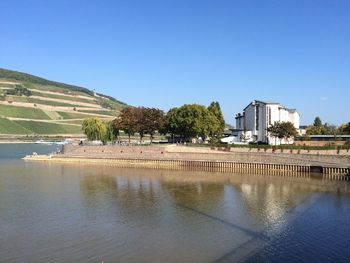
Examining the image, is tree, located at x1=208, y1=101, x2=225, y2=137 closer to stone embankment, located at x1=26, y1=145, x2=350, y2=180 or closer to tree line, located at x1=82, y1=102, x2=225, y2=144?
tree line, located at x1=82, y1=102, x2=225, y2=144

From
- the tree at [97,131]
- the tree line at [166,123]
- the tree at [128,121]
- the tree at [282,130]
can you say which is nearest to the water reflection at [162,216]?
the tree at [282,130]

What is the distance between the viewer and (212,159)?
249ft

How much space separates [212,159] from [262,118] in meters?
27.8

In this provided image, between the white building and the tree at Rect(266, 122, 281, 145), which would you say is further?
the white building

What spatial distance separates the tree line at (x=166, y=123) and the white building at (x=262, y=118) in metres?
6.06

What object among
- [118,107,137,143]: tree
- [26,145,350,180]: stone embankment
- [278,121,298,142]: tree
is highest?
[118,107,137,143]: tree

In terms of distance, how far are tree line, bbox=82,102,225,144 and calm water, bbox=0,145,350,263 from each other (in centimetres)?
3182

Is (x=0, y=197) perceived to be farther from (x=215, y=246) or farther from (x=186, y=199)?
(x=215, y=246)

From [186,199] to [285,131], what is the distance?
4543 cm

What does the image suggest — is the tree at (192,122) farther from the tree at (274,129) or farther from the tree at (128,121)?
the tree at (274,129)

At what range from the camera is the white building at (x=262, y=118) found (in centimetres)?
9756

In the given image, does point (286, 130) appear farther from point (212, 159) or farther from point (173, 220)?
point (173, 220)

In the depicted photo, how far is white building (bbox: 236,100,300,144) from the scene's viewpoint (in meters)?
97.6

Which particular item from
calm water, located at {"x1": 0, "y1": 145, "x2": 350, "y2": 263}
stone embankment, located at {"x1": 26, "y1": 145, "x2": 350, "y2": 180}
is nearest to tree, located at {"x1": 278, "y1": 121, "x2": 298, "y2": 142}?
stone embankment, located at {"x1": 26, "y1": 145, "x2": 350, "y2": 180}
